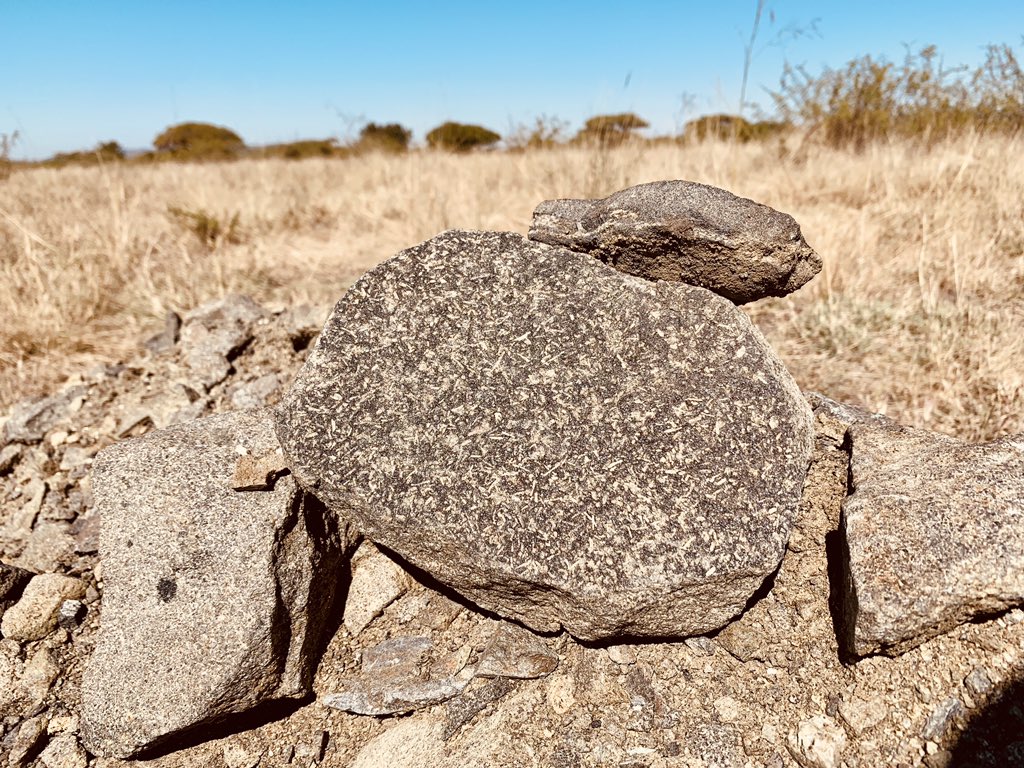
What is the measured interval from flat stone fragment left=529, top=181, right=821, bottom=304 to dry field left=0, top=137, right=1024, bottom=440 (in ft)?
3.42

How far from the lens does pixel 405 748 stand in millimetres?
1475

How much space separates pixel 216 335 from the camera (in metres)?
2.72

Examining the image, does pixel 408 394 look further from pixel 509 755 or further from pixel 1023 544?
pixel 1023 544

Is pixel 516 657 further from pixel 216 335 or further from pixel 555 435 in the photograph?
pixel 216 335

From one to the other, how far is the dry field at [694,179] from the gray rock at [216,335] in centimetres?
48

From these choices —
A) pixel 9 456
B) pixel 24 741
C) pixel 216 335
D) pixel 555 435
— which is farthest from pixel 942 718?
pixel 9 456

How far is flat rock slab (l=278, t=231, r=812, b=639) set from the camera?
142 centimetres

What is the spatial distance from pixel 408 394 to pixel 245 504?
1.68 ft

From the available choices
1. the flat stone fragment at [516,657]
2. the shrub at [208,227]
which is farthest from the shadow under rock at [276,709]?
the shrub at [208,227]

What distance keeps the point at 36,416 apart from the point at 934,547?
2997 millimetres

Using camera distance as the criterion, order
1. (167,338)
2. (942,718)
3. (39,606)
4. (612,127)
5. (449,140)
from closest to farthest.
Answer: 1. (942,718)
2. (39,606)
3. (167,338)
4. (612,127)
5. (449,140)

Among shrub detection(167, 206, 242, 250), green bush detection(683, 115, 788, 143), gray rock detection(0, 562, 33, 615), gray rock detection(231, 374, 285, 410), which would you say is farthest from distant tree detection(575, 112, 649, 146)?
gray rock detection(0, 562, 33, 615)

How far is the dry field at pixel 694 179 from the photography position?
103 inches

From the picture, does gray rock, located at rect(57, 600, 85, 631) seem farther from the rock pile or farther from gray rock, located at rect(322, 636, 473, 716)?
gray rock, located at rect(322, 636, 473, 716)
